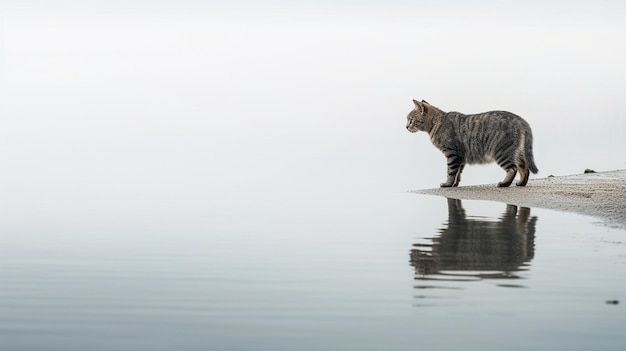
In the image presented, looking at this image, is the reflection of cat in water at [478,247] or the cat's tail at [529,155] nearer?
the reflection of cat in water at [478,247]

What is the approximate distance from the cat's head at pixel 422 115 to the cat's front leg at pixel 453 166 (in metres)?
0.98

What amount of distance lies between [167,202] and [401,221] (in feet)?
19.9

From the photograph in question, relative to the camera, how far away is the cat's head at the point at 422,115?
80.0ft

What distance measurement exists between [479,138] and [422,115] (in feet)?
5.77

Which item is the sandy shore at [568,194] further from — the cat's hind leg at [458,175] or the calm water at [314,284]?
the calm water at [314,284]

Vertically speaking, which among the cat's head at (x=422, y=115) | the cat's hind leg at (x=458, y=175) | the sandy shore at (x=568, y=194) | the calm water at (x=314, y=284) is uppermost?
the cat's head at (x=422, y=115)

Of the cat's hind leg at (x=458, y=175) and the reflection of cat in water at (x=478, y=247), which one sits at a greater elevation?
the cat's hind leg at (x=458, y=175)

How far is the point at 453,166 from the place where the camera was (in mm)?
23453

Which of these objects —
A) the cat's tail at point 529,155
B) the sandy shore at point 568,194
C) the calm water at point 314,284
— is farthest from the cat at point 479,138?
the calm water at point 314,284

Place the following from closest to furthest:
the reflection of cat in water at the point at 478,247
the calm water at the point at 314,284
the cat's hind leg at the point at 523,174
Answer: the calm water at the point at 314,284, the reflection of cat in water at the point at 478,247, the cat's hind leg at the point at 523,174

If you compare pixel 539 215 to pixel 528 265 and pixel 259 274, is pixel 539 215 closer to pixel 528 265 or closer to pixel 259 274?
pixel 528 265

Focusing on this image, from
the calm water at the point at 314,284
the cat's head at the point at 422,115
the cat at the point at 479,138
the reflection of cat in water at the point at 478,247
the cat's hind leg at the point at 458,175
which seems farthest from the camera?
the cat's head at the point at 422,115

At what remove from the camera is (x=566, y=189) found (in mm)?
21547

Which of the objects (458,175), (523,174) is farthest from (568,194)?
Answer: (458,175)
